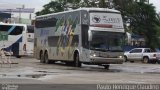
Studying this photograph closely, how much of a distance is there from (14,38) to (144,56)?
45.1 feet

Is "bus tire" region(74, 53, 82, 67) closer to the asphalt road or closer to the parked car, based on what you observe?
the asphalt road

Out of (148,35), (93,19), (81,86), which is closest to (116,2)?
(148,35)

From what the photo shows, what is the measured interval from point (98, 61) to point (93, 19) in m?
2.65

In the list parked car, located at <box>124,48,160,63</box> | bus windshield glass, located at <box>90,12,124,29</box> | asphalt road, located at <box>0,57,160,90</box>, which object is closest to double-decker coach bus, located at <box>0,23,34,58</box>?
parked car, located at <box>124,48,160,63</box>

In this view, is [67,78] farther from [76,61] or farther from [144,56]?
[144,56]

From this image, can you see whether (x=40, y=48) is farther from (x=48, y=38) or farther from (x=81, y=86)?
(x=81, y=86)

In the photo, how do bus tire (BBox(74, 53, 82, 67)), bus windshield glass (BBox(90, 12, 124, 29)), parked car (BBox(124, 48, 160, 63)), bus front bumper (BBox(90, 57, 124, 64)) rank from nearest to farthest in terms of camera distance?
bus front bumper (BBox(90, 57, 124, 64)) < bus windshield glass (BBox(90, 12, 124, 29)) < bus tire (BBox(74, 53, 82, 67)) < parked car (BBox(124, 48, 160, 63))

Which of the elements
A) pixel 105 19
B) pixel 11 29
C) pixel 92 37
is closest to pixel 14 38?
pixel 11 29

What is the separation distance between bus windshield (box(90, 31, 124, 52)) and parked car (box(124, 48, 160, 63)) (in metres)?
19.4

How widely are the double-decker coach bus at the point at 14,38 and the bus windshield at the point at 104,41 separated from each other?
67.8ft

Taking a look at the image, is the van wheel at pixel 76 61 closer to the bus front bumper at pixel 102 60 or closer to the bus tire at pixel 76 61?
the bus tire at pixel 76 61

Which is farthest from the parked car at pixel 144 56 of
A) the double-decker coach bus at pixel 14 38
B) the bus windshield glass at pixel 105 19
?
the bus windshield glass at pixel 105 19

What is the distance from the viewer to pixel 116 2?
61094 mm

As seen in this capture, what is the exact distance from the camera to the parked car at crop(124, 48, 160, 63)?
48.0 meters
